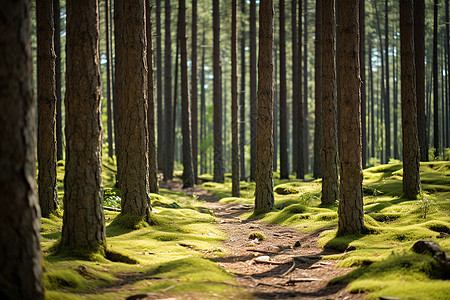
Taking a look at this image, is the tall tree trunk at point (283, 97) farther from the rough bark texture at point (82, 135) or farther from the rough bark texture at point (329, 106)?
the rough bark texture at point (82, 135)

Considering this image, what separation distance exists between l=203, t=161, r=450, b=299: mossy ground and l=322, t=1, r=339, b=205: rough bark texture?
729mm

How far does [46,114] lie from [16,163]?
261 inches

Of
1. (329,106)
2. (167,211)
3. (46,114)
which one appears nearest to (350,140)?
(329,106)

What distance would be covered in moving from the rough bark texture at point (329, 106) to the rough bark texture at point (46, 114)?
8.00 meters

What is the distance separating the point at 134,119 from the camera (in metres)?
9.28

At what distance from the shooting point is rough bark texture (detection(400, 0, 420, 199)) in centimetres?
1180

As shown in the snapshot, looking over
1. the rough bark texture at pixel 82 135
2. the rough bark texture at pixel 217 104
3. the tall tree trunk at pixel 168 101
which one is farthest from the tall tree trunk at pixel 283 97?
the rough bark texture at pixel 82 135

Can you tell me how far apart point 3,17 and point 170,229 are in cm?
669

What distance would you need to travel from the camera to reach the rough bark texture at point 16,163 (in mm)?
3400

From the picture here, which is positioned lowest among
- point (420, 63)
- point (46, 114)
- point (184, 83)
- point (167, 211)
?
point (167, 211)

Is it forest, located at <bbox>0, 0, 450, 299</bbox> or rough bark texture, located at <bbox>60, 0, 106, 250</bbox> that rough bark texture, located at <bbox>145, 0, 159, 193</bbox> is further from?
rough bark texture, located at <bbox>60, 0, 106, 250</bbox>

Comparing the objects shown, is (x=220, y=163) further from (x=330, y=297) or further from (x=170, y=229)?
(x=330, y=297)

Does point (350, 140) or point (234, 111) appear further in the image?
point (234, 111)

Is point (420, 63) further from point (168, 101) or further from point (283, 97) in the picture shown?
point (168, 101)
